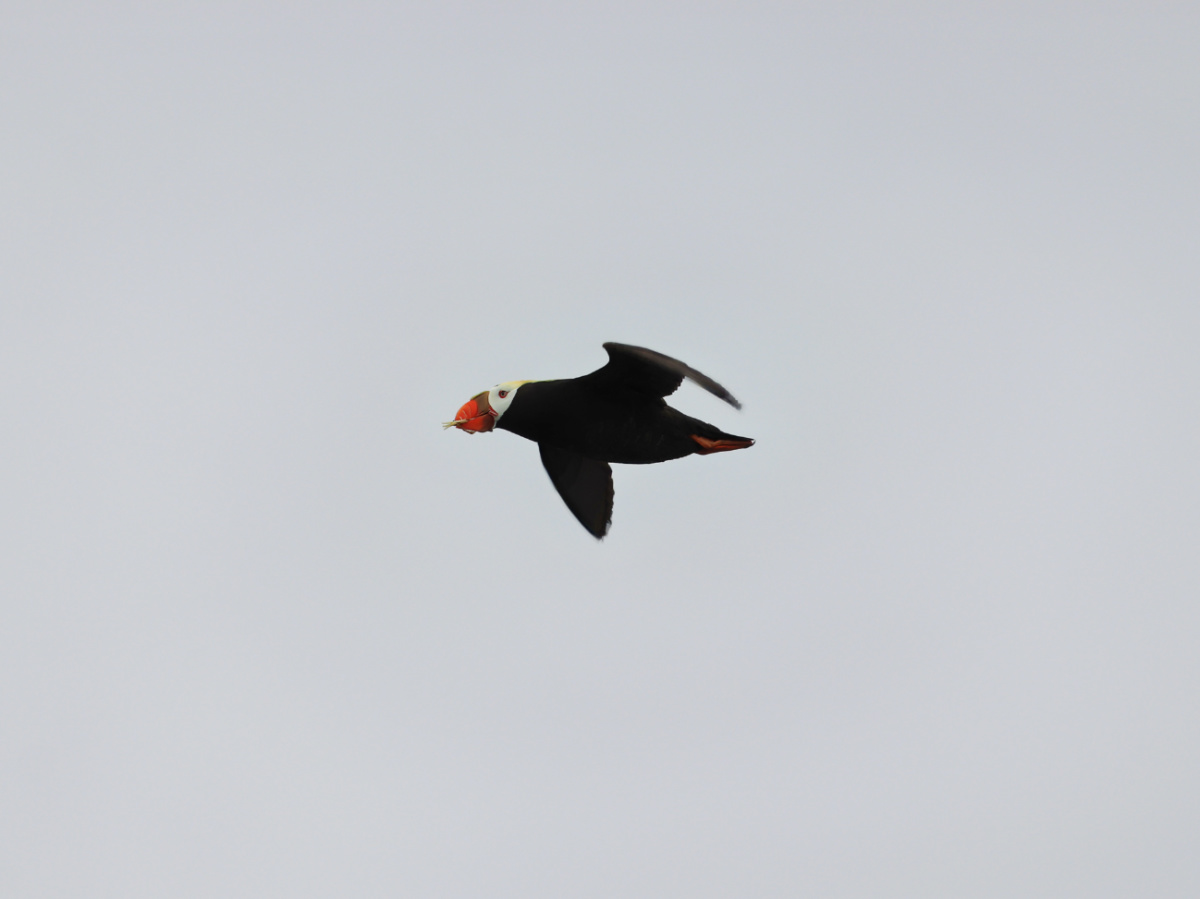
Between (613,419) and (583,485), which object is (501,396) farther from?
(583,485)

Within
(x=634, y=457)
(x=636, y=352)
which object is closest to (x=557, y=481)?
(x=634, y=457)

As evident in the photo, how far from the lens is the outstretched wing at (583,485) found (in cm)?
1519

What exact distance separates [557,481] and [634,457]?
192cm

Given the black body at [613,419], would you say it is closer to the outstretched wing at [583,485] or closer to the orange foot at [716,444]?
the orange foot at [716,444]

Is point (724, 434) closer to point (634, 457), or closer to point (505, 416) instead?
point (634, 457)

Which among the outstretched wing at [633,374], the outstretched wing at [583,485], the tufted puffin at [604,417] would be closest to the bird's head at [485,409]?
the tufted puffin at [604,417]

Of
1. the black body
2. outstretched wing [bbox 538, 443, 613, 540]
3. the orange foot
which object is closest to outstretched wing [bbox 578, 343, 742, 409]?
the black body

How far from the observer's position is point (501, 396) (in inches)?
529

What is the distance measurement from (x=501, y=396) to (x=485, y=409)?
0.21m

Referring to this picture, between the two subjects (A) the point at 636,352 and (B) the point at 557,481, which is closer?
(A) the point at 636,352

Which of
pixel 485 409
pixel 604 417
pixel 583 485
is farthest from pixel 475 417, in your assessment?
pixel 583 485

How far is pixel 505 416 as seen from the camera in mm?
13406

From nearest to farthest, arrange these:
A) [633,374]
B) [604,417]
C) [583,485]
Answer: [633,374], [604,417], [583,485]

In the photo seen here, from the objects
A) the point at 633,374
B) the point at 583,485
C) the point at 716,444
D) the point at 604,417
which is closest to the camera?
the point at 633,374
